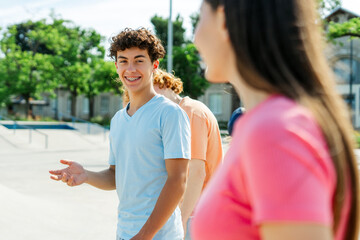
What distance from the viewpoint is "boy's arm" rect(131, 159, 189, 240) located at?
82.9 inches

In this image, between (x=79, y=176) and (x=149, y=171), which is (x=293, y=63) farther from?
(x=79, y=176)

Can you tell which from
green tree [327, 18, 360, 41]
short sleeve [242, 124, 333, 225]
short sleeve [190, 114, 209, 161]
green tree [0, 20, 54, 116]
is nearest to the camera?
short sleeve [242, 124, 333, 225]

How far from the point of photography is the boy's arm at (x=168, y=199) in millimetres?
2105

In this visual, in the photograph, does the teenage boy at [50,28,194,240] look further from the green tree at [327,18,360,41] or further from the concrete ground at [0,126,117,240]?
the green tree at [327,18,360,41]

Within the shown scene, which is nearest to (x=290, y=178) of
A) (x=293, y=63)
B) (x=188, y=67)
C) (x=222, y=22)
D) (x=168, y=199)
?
(x=293, y=63)

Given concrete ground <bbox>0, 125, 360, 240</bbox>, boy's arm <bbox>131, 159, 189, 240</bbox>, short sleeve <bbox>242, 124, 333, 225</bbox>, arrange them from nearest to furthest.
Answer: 1. short sleeve <bbox>242, 124, 333, 225</bbox>
2. boy's arm <bbox>131, 159, 189, 240</bbox>
3. concrete ground <bbox>0, 125, 360, 240</bbox>

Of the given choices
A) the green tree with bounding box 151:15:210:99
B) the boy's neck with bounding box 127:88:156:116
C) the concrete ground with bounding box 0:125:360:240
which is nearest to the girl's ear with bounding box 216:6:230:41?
the boy's neck with bounding box 127:88:156:116

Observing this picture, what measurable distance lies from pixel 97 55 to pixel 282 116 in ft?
130

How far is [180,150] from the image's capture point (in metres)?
2.27

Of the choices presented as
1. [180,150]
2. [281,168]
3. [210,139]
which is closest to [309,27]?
[281,168]

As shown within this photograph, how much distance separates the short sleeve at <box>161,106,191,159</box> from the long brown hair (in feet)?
4.27

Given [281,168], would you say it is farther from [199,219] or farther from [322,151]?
[199,219]

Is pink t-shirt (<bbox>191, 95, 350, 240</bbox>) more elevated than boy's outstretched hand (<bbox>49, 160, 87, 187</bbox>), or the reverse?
pink t-shirt (<bbox>191, 95, 350, 240</bbox>)

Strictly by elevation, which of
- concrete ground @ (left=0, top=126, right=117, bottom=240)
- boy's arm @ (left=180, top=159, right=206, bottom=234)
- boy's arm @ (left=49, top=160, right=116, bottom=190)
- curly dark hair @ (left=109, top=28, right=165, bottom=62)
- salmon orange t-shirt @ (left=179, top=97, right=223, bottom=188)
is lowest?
concrete ground @ (left=0, top=126, right=117, bottom=240)
